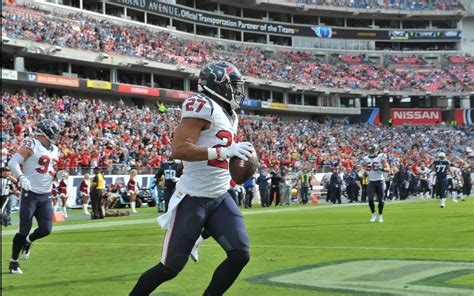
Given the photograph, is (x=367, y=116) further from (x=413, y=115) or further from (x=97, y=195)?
(x=97, y=195)

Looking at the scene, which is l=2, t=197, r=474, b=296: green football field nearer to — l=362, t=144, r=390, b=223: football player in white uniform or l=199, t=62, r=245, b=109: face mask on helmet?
l=362, t=144, r=390, b=223: football player in white uniform

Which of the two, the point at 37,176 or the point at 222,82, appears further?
the point at 37,176

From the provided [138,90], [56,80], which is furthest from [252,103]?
[56,80]

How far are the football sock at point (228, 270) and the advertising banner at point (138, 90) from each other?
4436 cm

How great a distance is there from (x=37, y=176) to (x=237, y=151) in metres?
4.98

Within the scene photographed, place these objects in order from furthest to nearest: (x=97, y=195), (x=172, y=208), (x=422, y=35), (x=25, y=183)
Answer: (x=422, y=35), (x=97, y=195), (x=25, y=183), (x=172, y=208)

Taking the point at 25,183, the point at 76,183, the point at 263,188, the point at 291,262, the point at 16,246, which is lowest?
the point at 291,262

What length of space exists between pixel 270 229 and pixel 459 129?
55.1 m

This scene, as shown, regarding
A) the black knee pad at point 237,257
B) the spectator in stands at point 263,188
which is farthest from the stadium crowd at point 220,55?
the black knee pad at point 237,257

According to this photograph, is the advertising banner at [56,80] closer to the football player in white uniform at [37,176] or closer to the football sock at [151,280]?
the football player in white uniform at [37,176]

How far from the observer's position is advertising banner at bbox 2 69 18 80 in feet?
131

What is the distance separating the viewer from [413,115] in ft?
238

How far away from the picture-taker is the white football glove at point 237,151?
512 centimetres

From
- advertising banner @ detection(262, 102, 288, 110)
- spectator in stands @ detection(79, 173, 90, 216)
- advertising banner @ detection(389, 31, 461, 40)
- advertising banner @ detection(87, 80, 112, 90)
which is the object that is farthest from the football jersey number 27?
advertising banner @ detection(389, 31, 461, 40)
